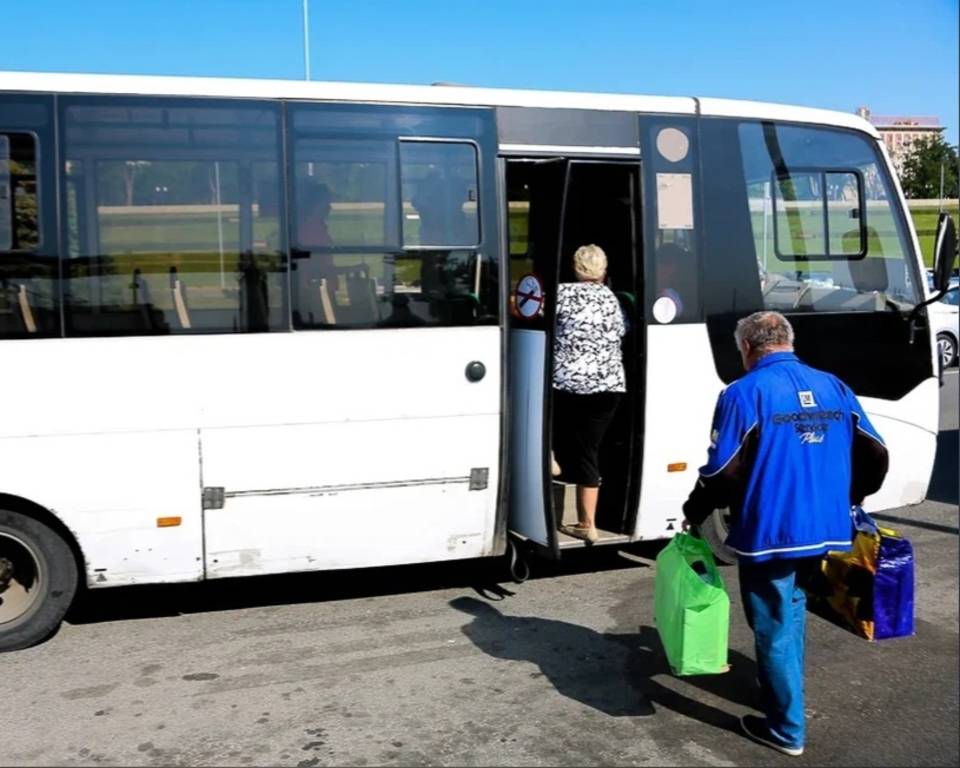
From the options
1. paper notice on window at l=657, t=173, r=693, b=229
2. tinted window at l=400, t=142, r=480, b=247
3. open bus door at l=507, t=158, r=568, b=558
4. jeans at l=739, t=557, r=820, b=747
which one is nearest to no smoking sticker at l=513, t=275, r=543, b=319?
open bus door at l=507, t=158, r=568, b=558

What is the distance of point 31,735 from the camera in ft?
13.4

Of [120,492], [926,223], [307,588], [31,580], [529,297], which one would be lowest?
[307,588]

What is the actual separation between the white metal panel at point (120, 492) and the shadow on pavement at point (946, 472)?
6.13m

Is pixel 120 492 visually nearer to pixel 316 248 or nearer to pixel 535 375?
pixel 316 248

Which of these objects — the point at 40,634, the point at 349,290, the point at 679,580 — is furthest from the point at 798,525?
the point at 40,634

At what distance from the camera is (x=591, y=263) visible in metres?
5.78

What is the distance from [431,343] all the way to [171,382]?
54.4 inches

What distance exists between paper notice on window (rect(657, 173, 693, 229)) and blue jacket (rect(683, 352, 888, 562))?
2.11m

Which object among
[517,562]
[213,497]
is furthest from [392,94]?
[517,562]

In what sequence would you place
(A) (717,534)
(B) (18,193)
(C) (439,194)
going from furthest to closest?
(A) (717,534) → (C) (439,194) → (B) (18,193)

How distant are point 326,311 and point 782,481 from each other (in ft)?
8.42

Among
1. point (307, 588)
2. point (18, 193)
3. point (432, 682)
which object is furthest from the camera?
point (307, 588)

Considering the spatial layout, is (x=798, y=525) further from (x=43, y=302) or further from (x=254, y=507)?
(x=43, y=302)

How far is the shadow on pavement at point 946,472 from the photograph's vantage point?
27.0 ft
